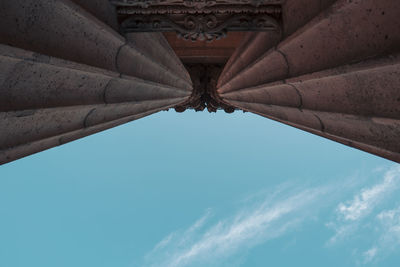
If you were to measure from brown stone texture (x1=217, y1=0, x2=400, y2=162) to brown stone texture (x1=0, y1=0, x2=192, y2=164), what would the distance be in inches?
97.5

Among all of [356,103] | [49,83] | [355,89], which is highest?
[49,83]

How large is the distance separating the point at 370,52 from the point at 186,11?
99.8 inches

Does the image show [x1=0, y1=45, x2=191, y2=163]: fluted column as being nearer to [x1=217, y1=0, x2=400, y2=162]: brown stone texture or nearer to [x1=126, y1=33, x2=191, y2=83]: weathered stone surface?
[x1=126, y1=33, x2=191, y2=83]: weathered stone surface

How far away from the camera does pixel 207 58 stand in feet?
34.4

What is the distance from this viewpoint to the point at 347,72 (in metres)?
2.24

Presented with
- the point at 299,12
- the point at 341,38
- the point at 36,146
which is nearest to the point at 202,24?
the point at 299,12

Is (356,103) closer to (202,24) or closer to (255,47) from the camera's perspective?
(202,24)

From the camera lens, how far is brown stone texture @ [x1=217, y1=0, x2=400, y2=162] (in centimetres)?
193

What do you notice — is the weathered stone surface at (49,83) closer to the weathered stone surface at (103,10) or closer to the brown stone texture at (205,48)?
the weathered stone surface at (103,10)

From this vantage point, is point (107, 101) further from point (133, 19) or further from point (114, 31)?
point (133, 19)

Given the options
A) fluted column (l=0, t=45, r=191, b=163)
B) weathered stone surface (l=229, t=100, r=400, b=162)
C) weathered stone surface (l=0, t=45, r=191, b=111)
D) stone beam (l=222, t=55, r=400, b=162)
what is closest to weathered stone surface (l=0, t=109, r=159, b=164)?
fluted column (l=0, t=45, r=191, b=163)

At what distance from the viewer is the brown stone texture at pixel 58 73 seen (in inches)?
81.0

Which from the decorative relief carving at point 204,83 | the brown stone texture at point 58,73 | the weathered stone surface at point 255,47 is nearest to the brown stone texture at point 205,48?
the decorative relief carving at point 204,83

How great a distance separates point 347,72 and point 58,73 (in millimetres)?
2795
